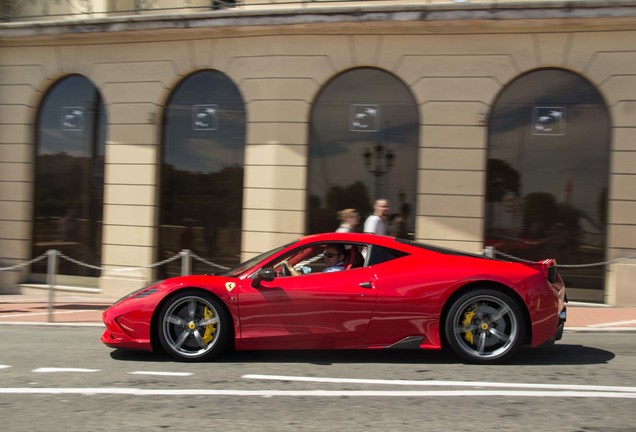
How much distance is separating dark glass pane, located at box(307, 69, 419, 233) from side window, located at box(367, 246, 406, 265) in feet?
19.2

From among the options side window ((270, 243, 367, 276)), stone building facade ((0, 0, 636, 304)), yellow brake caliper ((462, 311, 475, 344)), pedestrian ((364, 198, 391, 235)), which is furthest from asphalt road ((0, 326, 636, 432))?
stone building facade ((0, 0, 636, 304))

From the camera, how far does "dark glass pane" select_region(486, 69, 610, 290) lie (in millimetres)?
11477

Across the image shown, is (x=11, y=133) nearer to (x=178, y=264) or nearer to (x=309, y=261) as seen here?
(x=178, y=264)

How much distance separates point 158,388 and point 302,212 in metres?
7.29

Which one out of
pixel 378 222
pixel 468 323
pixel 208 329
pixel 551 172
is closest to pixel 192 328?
pixel 208 329

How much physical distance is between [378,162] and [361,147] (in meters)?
0.43

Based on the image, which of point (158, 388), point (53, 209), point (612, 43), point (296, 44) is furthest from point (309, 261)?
point (53, 209)

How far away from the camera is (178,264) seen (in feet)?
43.6

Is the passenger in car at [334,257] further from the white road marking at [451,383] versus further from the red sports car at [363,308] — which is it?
the white road marking at [451,383]

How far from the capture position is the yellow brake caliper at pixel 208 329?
6.24 meters

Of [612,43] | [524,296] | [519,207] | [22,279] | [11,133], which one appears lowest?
[22,279]

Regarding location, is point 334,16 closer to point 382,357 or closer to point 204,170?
point 204,170

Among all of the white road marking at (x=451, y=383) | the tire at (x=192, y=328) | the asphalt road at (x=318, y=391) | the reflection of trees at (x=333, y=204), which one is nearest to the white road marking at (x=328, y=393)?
the asphalt road at (x=318, y=391)

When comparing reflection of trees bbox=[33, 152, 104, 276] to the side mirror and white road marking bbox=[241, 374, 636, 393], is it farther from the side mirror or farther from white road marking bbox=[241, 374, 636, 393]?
white road marking bbox=[241, 374, 636, 393]
